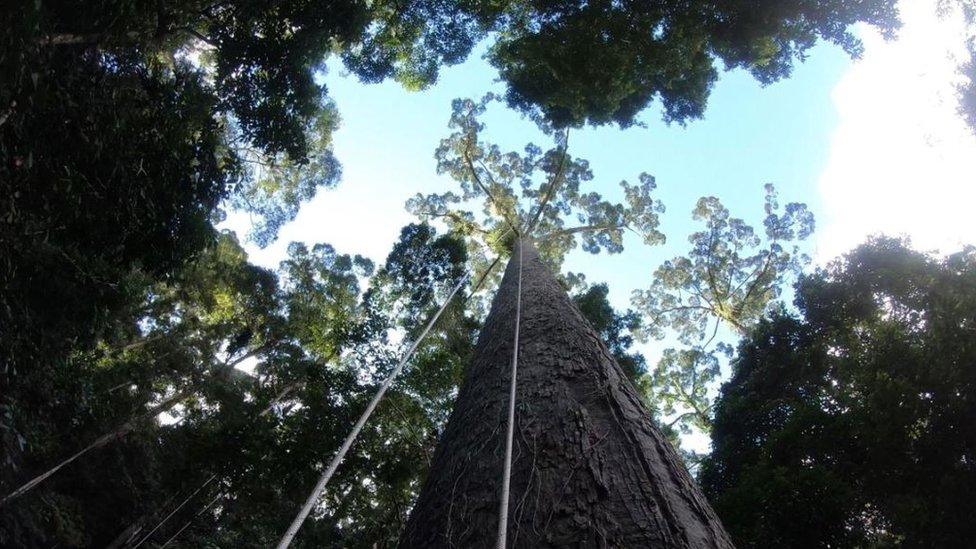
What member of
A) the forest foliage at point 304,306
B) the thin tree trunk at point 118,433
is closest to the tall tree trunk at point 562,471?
the forest foliage at point 304,306

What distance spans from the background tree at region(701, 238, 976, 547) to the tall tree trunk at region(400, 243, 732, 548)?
4.88 m

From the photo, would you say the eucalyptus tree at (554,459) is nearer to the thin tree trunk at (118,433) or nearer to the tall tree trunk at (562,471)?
the tall tree trunk at (562,471)

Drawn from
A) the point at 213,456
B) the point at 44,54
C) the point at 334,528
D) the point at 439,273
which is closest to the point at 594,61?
the point at 439,273

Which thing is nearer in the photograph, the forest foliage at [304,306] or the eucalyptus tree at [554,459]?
the eucalyptus tree at [554,459]

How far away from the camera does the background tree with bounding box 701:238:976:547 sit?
5652mm

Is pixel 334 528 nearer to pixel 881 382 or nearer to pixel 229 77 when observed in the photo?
pixel 229 77

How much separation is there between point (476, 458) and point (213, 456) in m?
6.67

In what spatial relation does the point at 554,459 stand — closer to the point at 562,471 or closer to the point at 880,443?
the point at 562,471

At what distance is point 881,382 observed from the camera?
614cm

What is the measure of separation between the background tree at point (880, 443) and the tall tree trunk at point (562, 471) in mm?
4880

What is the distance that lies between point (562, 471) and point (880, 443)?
6.27 meters

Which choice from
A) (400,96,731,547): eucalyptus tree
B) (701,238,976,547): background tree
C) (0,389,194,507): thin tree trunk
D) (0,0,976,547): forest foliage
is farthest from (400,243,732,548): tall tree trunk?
(0,389,194,507): thin tree trunk

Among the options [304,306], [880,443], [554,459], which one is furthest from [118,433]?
[880,443]

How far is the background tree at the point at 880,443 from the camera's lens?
18.5 ft
